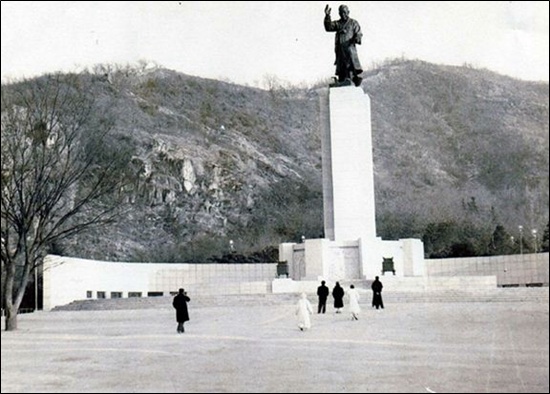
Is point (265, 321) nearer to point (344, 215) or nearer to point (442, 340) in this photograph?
point (442, 340)

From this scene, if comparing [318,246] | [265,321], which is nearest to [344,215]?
[318,246]

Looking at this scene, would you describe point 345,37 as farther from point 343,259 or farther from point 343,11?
point 343,259

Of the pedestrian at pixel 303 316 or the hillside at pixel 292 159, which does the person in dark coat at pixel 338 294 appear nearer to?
the pedestrian at pixel 303 316

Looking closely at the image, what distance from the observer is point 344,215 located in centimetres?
2591

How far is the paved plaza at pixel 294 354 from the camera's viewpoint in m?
7.39

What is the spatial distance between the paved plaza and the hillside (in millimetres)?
30349

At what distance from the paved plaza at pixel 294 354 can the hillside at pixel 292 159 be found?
3035 centimetres

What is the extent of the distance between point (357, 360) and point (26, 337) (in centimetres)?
665

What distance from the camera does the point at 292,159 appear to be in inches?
2653

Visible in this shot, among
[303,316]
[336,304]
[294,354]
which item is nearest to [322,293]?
[336,304]

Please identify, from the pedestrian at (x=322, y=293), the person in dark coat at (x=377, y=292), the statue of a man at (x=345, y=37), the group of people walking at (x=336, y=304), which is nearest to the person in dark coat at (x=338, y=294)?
the group of people walking at (x=336, y=304)

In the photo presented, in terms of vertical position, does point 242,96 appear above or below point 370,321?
above

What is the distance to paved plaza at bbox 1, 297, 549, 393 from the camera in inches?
291

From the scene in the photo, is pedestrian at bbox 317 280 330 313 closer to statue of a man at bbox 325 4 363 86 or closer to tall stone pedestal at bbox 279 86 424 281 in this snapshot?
tall stone pedestal at bbox 279 86 424 281
